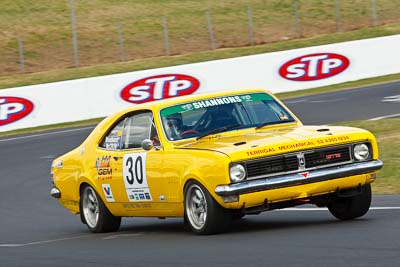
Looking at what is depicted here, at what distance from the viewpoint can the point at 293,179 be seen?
32.2 feet

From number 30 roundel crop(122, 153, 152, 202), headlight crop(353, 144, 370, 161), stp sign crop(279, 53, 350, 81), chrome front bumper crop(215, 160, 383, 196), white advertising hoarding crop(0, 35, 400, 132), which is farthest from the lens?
stp sign crop(279, 53, 350, 81)

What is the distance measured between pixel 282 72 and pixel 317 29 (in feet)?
41.2

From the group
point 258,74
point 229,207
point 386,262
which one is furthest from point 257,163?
point 258,74

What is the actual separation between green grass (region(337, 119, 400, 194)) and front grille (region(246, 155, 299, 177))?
3.58m

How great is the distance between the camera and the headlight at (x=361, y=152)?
10.3 m

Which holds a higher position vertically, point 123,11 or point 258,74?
point 123,11

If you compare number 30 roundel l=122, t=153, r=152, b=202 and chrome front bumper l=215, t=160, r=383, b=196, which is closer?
chrome front bumper l=215, t=160, r=383, b=196

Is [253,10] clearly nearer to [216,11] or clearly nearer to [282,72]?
[216,11]

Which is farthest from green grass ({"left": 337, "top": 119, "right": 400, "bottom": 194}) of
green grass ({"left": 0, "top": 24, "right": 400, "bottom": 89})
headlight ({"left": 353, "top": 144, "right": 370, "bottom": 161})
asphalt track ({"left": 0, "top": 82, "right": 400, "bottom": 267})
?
green grass ({"left": 0, "top": 24, "right": 400, "bottom": 89})

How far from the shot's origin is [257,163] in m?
9.86

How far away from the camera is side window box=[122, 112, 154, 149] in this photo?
1126cm

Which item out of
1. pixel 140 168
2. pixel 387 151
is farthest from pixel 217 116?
pixel 387 151

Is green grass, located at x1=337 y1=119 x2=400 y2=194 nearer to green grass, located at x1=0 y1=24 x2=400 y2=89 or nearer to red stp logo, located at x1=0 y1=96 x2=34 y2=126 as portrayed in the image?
red stp logo, located at x1=0 y1=96 x2=34 y2=126

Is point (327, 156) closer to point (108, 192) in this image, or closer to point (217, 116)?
point (217, 116)
